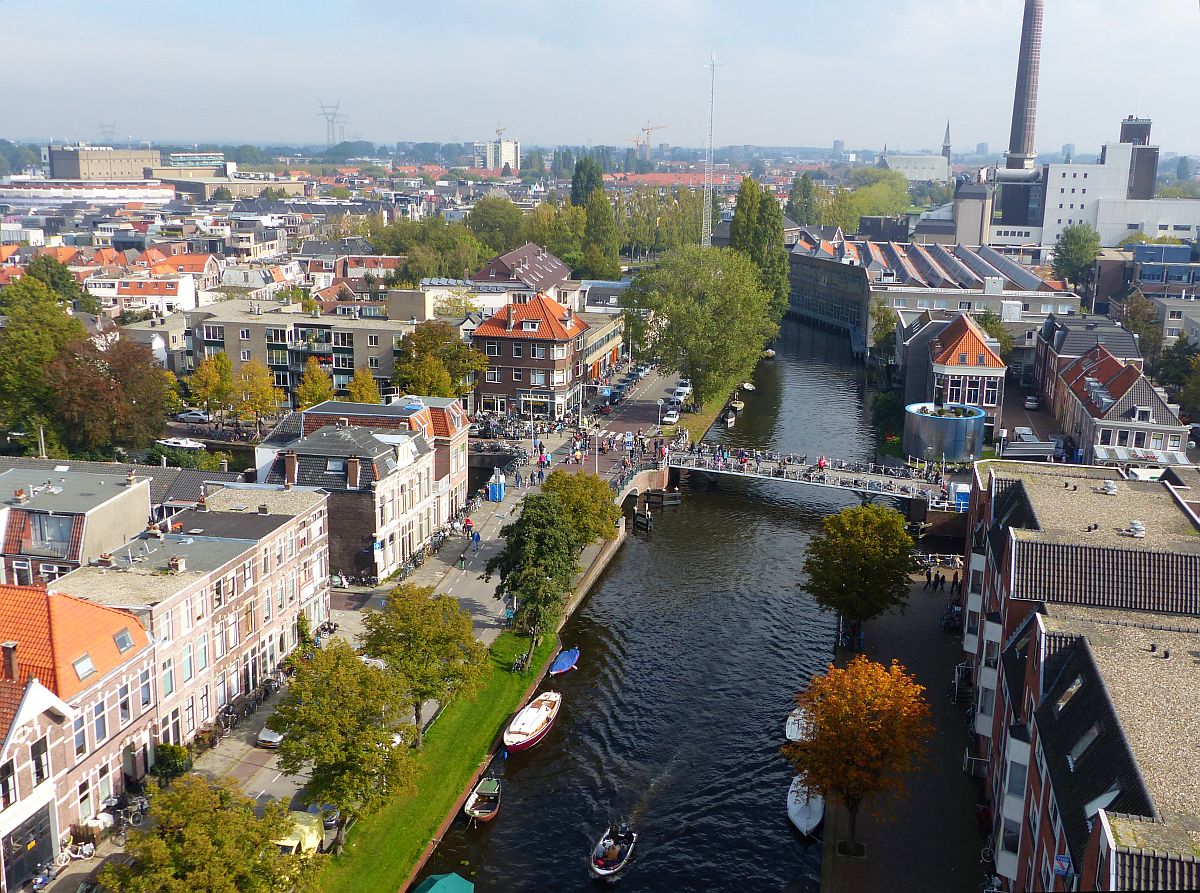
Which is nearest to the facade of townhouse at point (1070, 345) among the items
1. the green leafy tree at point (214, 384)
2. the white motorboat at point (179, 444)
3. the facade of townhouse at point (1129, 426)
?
the facade of townhouse at point (1129, 426)

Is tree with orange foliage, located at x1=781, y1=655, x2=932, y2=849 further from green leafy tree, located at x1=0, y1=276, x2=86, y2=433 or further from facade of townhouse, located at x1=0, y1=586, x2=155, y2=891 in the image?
green leafy tree, located at x1=0, y1=276, x2=86, y2=433

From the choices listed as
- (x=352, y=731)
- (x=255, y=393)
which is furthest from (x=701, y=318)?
(x=352, y=731)

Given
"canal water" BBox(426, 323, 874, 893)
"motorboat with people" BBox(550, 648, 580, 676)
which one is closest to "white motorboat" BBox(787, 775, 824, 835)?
"canal water" BBox(426, 323, 874, 893)

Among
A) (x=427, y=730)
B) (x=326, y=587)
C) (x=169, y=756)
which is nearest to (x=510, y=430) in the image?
(x=326, y=587)

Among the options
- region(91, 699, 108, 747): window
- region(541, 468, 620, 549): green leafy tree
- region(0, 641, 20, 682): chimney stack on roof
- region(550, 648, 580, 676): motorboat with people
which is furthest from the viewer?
region(541, 468, 620, 549): green leafy tree

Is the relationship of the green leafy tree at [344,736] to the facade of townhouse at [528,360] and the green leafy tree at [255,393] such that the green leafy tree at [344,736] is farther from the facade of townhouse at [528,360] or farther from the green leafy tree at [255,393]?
the facade of townhouse at [528,360]
